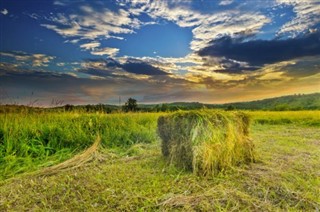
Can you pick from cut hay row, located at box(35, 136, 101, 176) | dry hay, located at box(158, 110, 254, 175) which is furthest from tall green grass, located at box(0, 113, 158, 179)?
dry hay, located at box(158, 110, 254, 175)

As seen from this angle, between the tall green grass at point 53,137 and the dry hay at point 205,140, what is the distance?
70.4 inches

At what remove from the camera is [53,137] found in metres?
6.44

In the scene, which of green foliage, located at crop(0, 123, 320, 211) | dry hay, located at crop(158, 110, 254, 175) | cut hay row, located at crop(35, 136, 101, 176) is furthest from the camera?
cut hay row, located at crop(35, 136, 101, 176)

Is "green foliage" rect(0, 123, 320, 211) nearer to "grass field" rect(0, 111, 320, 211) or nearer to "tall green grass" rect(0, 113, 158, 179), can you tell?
"grass field" rect(0, 111, 320, 211)

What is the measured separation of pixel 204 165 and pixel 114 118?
470 cm

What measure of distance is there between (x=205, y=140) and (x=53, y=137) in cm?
356

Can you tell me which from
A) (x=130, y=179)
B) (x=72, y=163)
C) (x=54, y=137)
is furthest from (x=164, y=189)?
(x=54, y=137)

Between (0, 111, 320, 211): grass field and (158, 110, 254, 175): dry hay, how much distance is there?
169mm

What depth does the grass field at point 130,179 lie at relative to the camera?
3.18 m

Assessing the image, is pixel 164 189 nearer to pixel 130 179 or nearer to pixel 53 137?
pixel 130 179

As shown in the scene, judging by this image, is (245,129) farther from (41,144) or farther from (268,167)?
(41,144)

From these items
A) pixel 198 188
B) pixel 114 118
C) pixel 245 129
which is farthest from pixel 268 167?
pixel 114 118

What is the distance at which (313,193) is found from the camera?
338cm

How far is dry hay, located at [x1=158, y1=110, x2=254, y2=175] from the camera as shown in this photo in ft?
13.4
